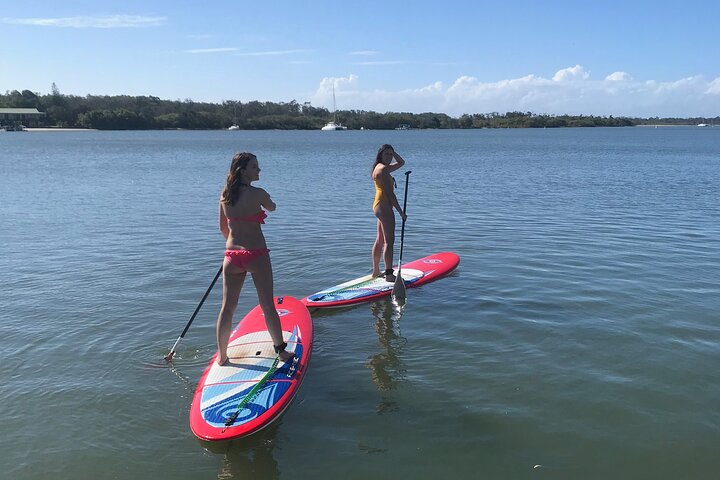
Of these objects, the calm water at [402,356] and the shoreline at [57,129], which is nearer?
the calm water at [402,356]

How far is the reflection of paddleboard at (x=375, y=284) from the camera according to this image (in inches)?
342

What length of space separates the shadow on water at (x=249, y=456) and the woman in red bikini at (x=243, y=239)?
3.58 feet

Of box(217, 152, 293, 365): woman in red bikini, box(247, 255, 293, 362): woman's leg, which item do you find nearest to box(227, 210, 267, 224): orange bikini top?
box(217, 152, 293, 365): woman in red bikini

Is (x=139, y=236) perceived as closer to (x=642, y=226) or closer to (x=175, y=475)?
(x=175, y=475)

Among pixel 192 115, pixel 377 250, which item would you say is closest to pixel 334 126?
pixel 192 115

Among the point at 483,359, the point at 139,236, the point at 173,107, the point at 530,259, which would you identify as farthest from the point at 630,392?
the point at 173,107

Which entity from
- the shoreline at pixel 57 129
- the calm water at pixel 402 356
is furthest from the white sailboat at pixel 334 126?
the calm water at pixel 402 356

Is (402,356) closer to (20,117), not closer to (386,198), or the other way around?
(386,198)

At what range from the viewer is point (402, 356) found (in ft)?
22.9

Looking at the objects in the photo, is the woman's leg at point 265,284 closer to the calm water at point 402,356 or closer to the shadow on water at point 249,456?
the calm water at point 402,356

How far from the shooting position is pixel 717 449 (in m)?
4.99

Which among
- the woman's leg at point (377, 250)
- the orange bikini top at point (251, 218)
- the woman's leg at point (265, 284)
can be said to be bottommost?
the woman's leg at point (377, 250)

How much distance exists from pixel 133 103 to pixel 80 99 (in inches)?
550

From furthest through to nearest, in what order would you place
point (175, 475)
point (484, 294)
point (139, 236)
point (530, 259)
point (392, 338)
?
point (139, 236)
point (530, 259)
point (484, 294)
point (392, 338)
point (175, 475)
